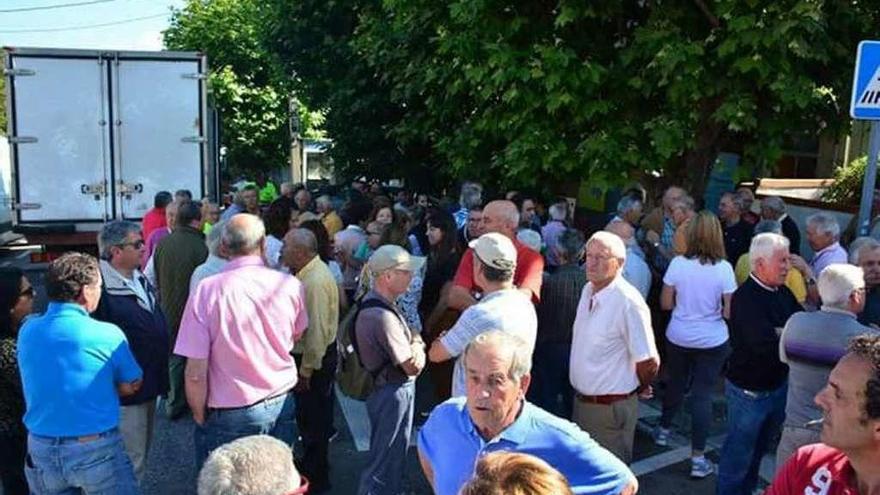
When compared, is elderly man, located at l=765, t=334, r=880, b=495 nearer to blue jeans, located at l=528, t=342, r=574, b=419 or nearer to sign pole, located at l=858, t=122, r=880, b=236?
blue jeans, located at l=528, t=342, r=574, b=419

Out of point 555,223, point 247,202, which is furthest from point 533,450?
point 247,202

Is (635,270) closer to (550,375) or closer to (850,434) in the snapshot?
(550,375)

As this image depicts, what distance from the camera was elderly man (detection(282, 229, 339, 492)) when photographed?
4.73 m

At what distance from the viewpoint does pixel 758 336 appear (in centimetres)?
427

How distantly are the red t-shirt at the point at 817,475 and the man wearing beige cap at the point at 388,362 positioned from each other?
6.84 ft

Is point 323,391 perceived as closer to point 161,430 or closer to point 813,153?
point 161,430

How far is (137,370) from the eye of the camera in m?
3.57

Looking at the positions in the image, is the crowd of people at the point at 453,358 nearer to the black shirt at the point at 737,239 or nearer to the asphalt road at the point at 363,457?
the asphalt road at the point at 363,457

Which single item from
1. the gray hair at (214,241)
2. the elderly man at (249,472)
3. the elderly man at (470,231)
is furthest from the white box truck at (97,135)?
the elderly man at (249,472)

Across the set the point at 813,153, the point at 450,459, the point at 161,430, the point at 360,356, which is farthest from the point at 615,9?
the point at 813,153

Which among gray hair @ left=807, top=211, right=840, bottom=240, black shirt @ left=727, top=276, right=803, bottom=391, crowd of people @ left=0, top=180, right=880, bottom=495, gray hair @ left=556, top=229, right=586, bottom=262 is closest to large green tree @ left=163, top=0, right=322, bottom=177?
crowd of people @ left=0, top=180, right=880, bottom=495

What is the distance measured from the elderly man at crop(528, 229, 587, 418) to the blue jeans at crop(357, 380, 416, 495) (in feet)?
4.57

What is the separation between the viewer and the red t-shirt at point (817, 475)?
233cm

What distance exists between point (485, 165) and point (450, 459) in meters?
6.72
